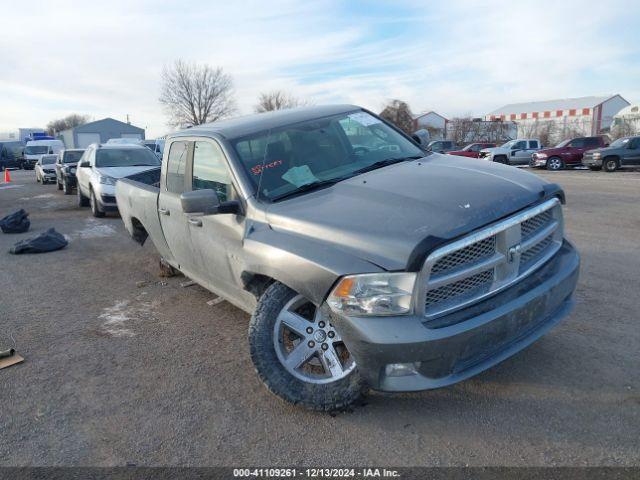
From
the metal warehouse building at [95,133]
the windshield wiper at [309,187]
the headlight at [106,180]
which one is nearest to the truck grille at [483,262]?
the windshield wiper at [309,187]

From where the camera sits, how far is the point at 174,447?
2.86 m

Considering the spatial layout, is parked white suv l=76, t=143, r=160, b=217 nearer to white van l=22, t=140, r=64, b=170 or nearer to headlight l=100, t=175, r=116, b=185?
headlight l=100, t=175, r=116, b=185

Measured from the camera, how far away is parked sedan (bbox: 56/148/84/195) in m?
17.8

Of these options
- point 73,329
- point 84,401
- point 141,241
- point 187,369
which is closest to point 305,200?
point 187,369

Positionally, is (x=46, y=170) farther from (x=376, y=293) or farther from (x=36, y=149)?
(x=376, y=293)

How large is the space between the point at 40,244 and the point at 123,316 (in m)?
4.10

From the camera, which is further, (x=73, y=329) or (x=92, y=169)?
(x=92, y=169)

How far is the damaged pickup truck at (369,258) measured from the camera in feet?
8.79

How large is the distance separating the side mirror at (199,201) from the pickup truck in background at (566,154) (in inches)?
991

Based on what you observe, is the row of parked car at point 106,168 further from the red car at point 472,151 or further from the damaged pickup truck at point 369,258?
the red car at point 472,151

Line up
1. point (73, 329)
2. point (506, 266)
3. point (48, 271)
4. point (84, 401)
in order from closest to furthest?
point (506, 266) → point (84, 401) → point (73, 329) → point (48, 271)

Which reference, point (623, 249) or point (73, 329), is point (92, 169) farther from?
point (623, 249)

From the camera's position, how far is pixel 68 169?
17812mm

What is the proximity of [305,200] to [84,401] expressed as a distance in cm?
204
